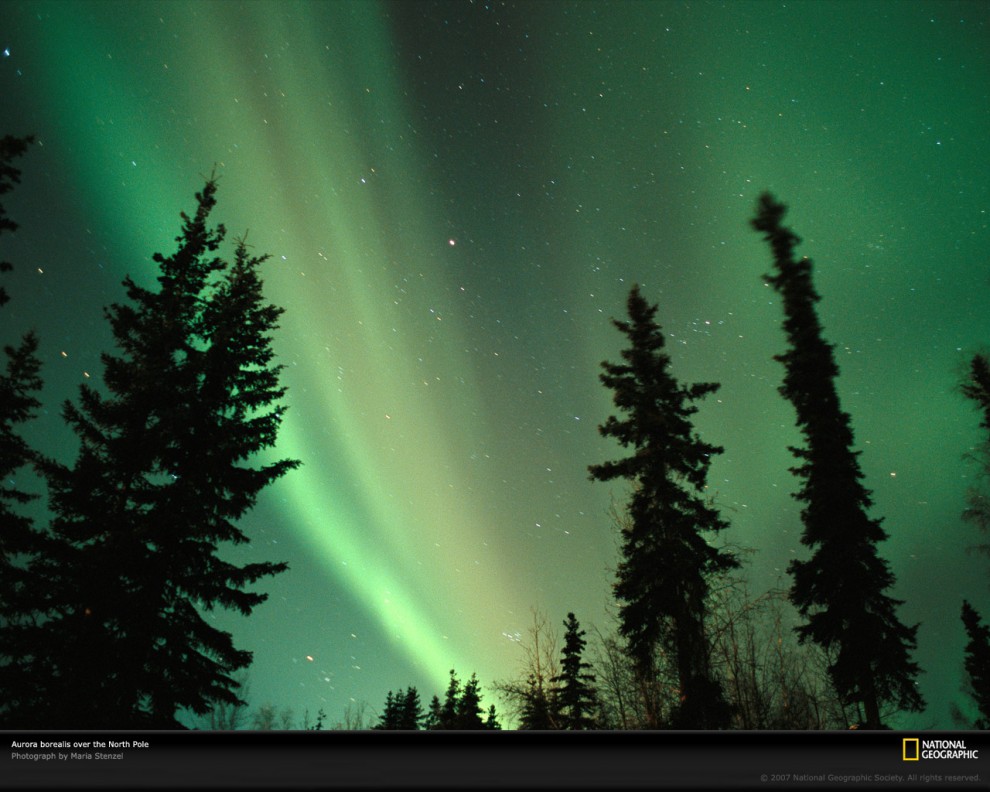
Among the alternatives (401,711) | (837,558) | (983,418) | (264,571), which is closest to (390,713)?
(401,711)

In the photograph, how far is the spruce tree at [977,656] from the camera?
5691mm

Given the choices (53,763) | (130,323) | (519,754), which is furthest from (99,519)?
(519,754)

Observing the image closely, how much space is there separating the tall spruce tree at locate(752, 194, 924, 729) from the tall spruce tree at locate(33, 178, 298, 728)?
374 inches

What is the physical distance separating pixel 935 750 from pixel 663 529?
28.0ft

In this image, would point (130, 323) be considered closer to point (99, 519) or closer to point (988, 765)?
point (99, 519)

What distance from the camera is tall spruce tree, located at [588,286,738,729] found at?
9.29 metres

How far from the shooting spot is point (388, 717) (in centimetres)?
706

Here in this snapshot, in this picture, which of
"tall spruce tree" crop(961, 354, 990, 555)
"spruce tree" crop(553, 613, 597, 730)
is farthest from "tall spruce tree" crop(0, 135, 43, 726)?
"tall spruce tree" crop(961, 354, 990, 555)

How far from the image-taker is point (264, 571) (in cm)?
909

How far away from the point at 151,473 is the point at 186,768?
7.58 m

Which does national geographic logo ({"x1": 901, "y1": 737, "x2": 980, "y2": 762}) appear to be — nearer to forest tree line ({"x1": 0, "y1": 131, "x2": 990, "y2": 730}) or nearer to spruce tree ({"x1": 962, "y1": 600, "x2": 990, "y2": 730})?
forest tree line ({"x1": 0, "y1": 131, "x2": 990, "y2": 730})

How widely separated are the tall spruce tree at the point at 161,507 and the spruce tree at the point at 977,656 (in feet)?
37.7

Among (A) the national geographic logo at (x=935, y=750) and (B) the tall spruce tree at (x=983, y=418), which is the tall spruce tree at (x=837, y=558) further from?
(B) the tall spruce tree at (x=983, y=418)

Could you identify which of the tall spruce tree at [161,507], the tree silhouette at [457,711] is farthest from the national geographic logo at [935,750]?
the tall spruce tree at [161,507]
